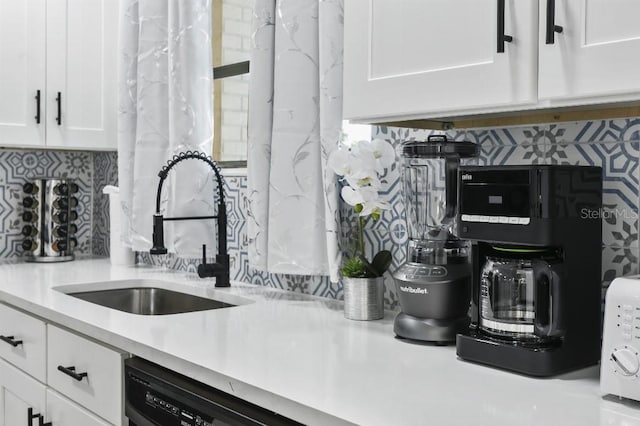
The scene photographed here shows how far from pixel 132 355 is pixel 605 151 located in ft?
3.83

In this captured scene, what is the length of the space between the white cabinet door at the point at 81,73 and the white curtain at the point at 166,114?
1.00 ft

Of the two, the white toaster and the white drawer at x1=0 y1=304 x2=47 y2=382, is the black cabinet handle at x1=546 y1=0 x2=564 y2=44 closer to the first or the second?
the white toaster

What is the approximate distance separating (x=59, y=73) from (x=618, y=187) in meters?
2.42

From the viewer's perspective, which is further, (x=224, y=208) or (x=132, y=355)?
(x=224, y=208)

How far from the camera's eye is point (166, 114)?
274 cm

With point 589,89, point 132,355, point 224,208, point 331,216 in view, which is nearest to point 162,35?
point 224,208

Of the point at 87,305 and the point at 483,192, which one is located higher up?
the point at 483,192

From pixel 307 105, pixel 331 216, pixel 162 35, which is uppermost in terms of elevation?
pixel 162 35

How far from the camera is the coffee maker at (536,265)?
4.24 feet

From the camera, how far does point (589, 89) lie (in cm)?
114

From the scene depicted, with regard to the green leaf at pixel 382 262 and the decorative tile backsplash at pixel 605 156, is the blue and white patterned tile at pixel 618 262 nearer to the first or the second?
the decorative tile backsplash at pixel 605 156

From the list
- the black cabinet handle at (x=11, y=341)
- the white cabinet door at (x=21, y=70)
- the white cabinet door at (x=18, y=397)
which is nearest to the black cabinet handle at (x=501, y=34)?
the white cabinet door at (x=18, y=397)

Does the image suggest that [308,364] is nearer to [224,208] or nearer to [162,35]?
[224,208]

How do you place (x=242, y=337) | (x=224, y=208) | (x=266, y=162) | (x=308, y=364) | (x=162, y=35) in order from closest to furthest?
(x=308, y=364) → (x=242, y=337) → (x=266, y=162) → (x=224, y=208) → (x=162, y=35)
